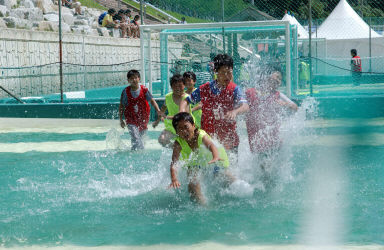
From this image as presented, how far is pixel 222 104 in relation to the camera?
6.34 m

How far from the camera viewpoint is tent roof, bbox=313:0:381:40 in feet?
83.7

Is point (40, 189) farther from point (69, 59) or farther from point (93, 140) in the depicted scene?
point (69, 59)

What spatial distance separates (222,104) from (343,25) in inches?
834

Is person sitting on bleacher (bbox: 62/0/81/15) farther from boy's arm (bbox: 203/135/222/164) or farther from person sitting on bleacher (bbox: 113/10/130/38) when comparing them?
boy's arm (bbox: 203/135/222/164)

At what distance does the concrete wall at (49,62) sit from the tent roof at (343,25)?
344 inches

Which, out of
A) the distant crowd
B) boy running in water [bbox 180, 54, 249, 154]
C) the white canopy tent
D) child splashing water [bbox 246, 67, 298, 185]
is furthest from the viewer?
the white canopy tent

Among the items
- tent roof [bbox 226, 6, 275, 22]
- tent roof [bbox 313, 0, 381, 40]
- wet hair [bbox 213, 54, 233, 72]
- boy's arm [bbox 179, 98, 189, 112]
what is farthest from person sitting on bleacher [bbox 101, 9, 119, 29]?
wet hair [bbox 213, 54, 233, 72]

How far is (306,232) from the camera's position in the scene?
4.90 metres

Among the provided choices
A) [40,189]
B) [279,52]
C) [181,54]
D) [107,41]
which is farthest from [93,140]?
[107,41]

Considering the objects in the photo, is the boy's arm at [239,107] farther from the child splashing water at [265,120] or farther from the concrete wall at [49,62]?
the concrete wall at [49,62]

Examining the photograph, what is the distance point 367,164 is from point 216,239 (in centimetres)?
400

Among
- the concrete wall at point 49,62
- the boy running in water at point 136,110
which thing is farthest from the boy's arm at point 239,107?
the concrete wall at point 49,62

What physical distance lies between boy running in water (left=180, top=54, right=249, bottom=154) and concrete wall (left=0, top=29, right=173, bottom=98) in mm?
9883

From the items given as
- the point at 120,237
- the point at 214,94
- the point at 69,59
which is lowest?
the point at 120,237
